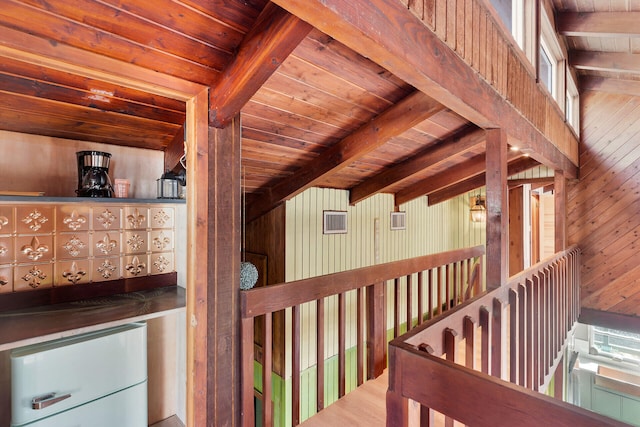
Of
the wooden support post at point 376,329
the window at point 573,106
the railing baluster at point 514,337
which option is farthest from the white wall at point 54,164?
the window at point 573,106

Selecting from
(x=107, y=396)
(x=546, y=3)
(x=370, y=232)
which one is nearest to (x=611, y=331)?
(x=370, y=232)

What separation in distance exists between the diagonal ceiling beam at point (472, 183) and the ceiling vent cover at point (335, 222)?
236cm

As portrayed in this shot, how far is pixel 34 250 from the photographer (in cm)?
182

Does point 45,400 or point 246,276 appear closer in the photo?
point 45,400

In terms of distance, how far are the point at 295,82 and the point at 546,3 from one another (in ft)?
10.8

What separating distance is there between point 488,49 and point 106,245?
2.75 m

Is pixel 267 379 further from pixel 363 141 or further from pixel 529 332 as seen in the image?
pixel 529 332

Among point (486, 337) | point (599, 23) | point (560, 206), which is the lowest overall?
point (486, 337)

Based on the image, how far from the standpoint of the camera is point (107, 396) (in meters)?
1.72

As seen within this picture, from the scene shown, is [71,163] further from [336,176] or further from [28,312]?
[336,176]

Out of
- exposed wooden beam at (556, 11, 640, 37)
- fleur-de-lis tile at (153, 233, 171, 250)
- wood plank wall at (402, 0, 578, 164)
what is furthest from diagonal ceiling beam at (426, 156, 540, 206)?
fleur-de-lis tile at (153, 233, 171, 250)

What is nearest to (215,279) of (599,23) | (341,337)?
(341,337)

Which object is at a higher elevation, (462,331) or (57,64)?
(57,64)

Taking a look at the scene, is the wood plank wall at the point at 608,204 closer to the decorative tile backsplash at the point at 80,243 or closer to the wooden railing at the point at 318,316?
the wooden railing at the point at 318,316
